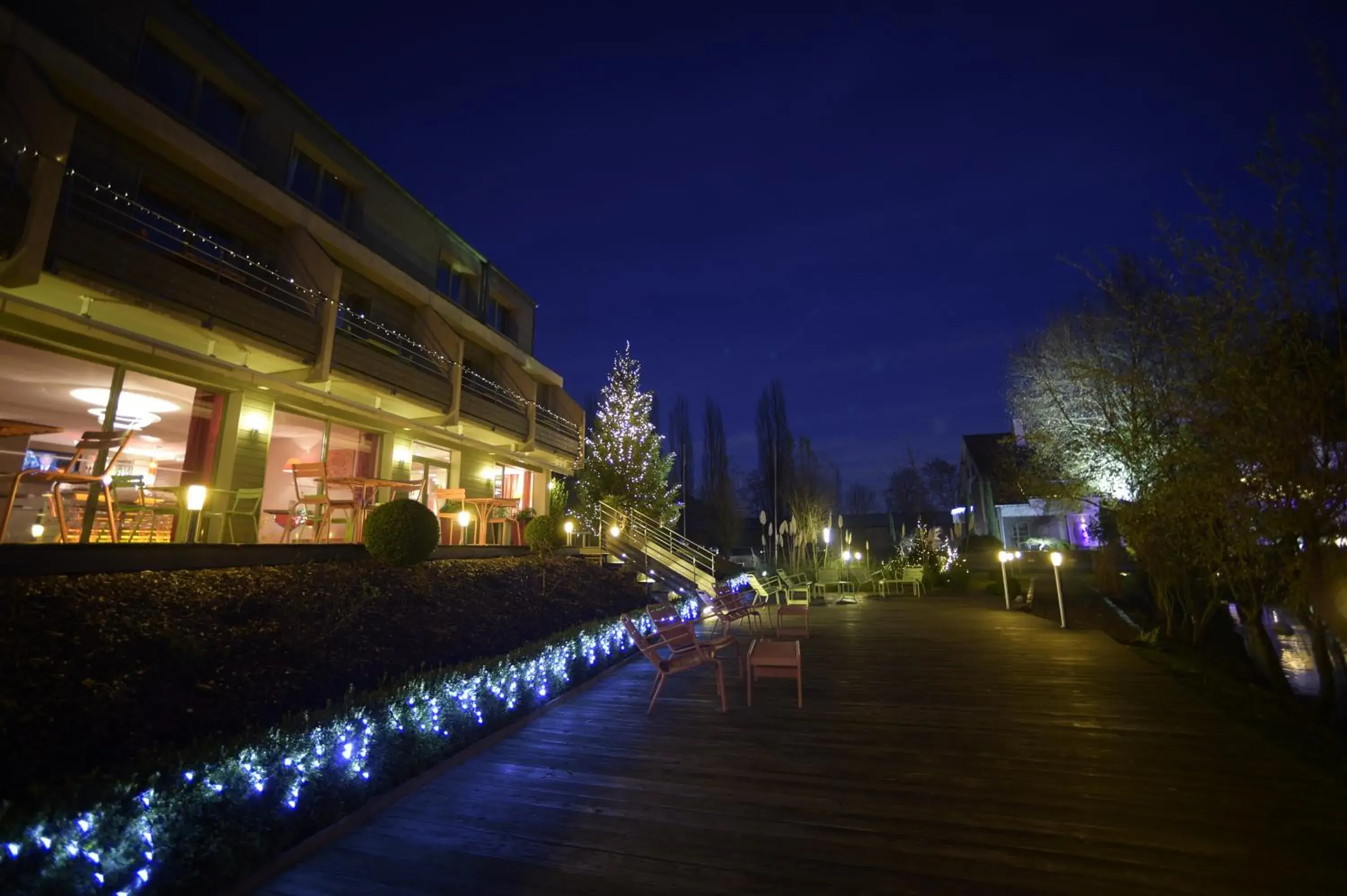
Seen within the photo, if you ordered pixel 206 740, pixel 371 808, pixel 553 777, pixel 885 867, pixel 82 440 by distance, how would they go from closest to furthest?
Answer: 1. pixel 885 867
2. pixel 206 740
3. pixel 371 808
4. pixel 553 777
5. pixel 82 440

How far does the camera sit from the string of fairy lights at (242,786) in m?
2.43

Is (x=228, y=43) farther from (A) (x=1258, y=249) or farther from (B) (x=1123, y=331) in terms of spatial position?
(B) (x=1123, y=331)

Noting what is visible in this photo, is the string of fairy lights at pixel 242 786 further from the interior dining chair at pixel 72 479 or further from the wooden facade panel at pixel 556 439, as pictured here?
the wooden facade panel at pixel 556 439

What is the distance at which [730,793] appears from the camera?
12.6 ft

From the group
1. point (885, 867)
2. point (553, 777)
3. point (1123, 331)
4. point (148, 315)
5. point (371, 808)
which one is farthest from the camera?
point (1123, 331)

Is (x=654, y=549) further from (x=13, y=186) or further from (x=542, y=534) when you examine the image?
(x=13, y=186)

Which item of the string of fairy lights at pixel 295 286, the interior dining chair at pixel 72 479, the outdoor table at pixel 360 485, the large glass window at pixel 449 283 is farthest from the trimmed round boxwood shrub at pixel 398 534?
the large glass window at pixel 449 283

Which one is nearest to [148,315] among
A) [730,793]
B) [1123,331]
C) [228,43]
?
[228,43]

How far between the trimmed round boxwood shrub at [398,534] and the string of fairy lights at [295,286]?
5185 millimetres

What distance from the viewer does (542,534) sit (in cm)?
1104

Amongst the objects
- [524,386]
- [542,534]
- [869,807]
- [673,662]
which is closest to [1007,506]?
[524,386]

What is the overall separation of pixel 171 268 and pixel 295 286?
2692 mm

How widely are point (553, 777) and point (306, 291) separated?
1012 cm

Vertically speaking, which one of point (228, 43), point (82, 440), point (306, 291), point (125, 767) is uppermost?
point (228, 43)
